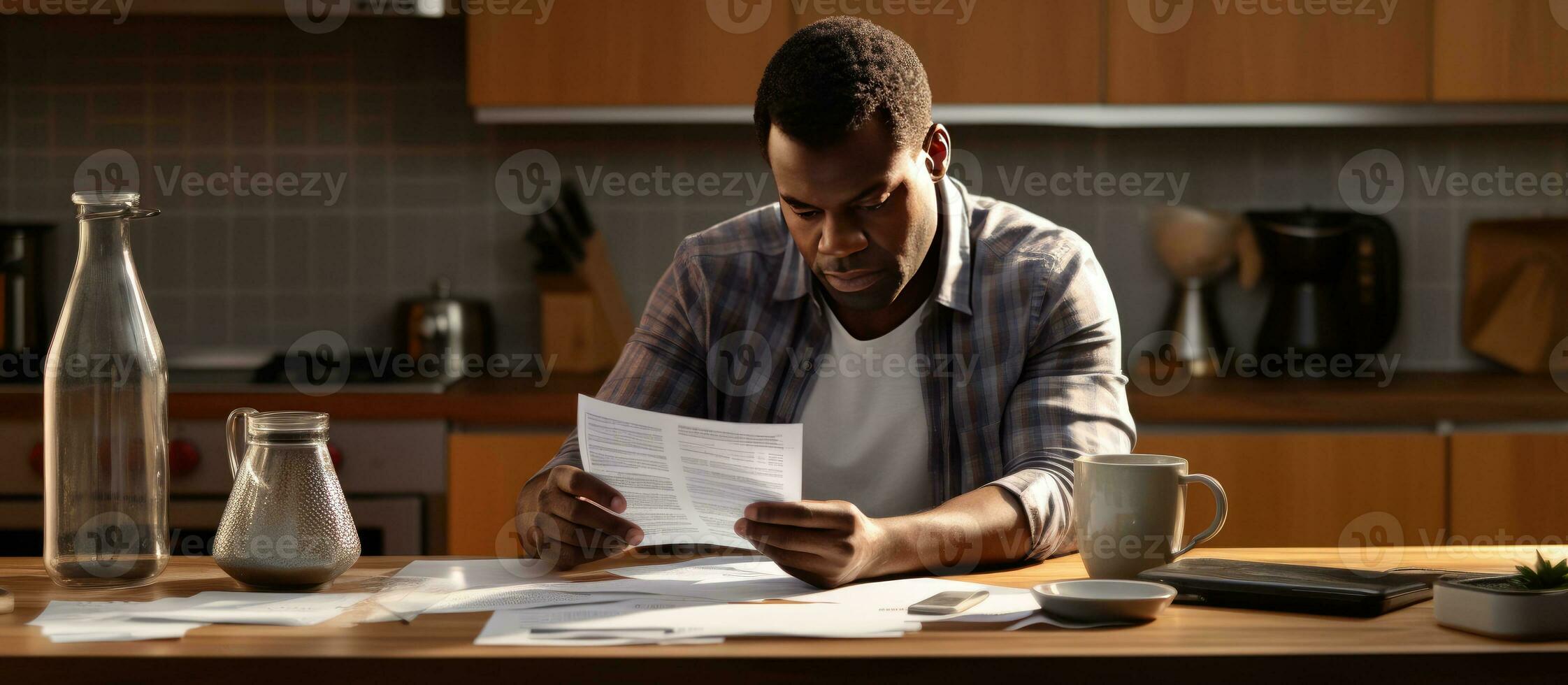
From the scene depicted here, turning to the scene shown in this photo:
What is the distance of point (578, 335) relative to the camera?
2.68 m

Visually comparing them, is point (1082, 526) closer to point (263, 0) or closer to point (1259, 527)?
point (1259, 527)

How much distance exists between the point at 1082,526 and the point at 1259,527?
1302 mm

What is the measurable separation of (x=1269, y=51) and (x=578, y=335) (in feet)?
4.57

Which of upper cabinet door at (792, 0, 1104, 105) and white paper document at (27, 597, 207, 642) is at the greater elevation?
upper cabinet door at (792, 0, 1104, 105)

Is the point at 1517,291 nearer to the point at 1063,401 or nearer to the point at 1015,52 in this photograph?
the point at 1015,52

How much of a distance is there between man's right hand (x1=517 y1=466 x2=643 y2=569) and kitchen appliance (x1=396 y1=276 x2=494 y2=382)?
1463mm

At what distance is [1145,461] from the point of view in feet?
3.72

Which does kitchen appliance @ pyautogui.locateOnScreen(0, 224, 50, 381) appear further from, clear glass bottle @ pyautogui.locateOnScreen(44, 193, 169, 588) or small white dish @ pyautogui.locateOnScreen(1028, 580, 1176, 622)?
small white dish @ pyautogui.locateOnScreen(1028, 580, 1176, 622)

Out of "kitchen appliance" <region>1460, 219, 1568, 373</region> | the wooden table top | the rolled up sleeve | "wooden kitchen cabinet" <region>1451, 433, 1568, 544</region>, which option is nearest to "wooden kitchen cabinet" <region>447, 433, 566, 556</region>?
the rolled up sleeve

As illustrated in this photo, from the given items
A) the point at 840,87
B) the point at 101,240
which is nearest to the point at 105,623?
the point at 101,240

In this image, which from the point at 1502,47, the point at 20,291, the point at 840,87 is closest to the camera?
the point at 840,87

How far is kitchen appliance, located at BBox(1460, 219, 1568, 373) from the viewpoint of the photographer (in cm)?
261

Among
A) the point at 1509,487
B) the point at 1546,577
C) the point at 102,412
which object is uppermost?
the point at 102,412

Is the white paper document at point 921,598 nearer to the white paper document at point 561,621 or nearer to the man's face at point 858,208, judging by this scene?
the white paper document at point 561,621
